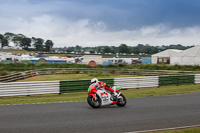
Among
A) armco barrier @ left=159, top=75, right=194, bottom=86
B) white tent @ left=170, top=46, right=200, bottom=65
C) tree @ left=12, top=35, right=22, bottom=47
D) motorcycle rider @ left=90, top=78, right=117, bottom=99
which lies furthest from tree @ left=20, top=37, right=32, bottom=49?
motorcycle rider @ left=90, top=78, right=117, bottom=99

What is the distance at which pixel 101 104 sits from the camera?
1172cm

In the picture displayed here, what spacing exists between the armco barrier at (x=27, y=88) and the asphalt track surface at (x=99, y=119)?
7611 millimetres

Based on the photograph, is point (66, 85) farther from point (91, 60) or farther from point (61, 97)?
point (91, 60)

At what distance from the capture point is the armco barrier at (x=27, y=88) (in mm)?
18141

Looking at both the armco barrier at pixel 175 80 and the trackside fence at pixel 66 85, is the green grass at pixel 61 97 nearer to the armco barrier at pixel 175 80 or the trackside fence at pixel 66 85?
the trackside fence at pixel 66 85

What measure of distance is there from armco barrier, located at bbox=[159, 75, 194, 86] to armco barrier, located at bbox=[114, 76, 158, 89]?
0.63 m

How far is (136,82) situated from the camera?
22359 mm

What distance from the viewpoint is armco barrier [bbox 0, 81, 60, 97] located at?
18141 millimetres

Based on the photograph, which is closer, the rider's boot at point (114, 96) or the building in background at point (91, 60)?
the rider's boot at point (114, 96)

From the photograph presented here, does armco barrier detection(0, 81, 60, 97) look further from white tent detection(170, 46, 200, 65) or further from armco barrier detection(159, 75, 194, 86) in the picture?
white tent detection(170, 46, 200, 65)

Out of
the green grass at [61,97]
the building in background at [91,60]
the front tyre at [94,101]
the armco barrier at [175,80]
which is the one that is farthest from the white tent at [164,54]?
the front tyre at [94,101]

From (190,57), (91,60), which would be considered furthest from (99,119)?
(91,60)

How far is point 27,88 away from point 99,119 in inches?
412

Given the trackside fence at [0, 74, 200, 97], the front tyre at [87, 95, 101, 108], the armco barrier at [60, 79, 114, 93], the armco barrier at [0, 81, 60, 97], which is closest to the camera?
the front tyre at [87, 95, 101, 108]
